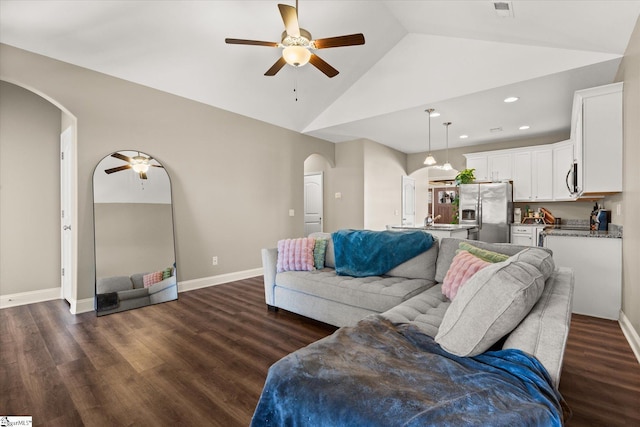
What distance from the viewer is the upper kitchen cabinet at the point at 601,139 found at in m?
2.96

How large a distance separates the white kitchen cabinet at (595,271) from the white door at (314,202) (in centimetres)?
480

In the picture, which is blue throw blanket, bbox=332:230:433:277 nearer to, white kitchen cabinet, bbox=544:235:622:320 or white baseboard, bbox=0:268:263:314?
white kitchen cabinet, bbox=544:235:622:320

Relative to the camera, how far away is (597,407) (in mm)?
1719

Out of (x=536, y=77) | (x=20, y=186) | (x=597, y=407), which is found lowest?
(x=597, y=407)

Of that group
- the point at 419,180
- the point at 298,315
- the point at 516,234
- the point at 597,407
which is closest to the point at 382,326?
the point at 597,407

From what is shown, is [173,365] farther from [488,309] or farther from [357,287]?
[488,309]

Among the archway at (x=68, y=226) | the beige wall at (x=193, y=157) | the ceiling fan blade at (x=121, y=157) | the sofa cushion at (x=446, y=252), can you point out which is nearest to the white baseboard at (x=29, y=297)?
the archway at (x=68, y=226)

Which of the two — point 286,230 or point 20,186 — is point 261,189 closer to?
point 286,230

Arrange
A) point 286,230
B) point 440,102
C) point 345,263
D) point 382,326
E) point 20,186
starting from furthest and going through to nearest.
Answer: point 286,230, point 440,102, point 20,186, point 345,263, point 382,326

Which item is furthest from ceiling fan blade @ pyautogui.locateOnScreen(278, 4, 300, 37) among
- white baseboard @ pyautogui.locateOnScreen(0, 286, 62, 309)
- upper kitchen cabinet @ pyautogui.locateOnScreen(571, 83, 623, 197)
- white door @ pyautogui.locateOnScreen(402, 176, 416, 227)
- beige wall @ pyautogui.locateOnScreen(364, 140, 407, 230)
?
white door @ pyautogui.locateOnScreen(402, 176, 416, 227)

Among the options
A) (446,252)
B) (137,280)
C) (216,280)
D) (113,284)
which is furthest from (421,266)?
(113,284)

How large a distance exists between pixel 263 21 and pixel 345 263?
2.90 metres

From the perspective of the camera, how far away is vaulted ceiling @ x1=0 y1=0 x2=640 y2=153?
2824mm

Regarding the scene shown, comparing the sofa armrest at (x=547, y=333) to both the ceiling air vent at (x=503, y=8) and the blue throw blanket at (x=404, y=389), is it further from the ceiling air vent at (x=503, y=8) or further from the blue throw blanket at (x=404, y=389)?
the ceiling air vent at (x=503, y=8)
